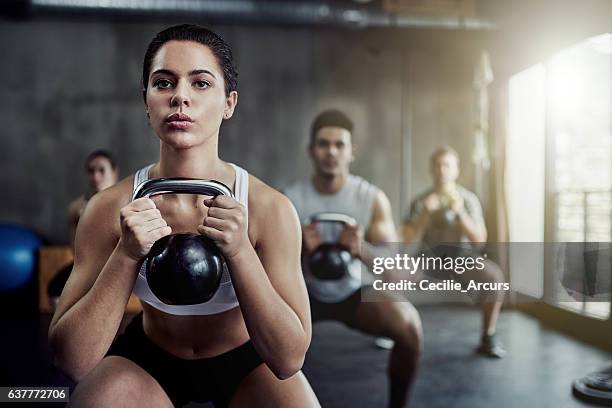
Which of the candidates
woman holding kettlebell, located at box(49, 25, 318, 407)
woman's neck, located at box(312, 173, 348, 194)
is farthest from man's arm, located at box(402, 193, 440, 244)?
woman holding kettlebell, located at box(49, 25, 318, 407)

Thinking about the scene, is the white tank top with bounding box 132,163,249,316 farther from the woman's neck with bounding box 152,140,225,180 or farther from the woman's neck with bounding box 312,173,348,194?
the woman's neck with bounding box 312,173,348,194

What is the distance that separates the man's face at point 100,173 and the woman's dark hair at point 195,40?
0.75 meters

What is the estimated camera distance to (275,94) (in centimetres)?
261

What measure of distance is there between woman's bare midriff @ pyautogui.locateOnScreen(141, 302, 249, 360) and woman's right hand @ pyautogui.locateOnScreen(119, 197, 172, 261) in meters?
0.25

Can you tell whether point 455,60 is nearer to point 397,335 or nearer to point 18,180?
point 397,335

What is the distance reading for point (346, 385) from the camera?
1879mm

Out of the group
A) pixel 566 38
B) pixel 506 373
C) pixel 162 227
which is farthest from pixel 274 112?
pixel 162 227

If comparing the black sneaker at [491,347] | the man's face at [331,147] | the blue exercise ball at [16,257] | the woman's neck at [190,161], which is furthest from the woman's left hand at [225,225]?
the blue exercise ball at [16,257]

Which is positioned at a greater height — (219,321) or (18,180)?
(18,180)

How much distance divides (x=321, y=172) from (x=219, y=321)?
0.89 meters

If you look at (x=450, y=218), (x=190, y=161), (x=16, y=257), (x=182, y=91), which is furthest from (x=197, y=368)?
(x=16, y=257)

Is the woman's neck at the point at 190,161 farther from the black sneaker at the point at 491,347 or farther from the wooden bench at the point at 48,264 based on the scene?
the wooden bench at the point at 48,264

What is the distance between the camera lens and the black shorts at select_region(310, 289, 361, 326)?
64.7 inches

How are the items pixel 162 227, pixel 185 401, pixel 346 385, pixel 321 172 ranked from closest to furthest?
pixel 162 227 < pixel 185 401 < pixel 321 172 < pixel 346 385
